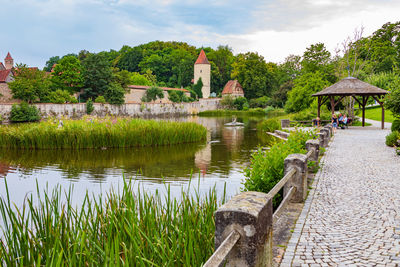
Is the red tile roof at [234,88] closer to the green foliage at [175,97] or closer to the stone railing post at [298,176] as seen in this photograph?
the green foliage at [175,97]

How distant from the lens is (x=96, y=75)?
4694 centimetres

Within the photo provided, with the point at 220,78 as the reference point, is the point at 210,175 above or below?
below

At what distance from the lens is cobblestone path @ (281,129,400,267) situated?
3473mm

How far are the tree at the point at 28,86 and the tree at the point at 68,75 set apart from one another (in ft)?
10.6

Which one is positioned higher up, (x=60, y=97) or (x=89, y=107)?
(x=60, y=97)

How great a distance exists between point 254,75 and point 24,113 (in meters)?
45.8

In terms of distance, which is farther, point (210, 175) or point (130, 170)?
point (130, 170)

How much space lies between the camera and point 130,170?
37.6ft

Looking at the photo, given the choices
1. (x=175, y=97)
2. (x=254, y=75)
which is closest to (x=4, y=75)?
(x=175, y=97)

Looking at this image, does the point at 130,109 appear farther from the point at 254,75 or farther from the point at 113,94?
the point at 254,75

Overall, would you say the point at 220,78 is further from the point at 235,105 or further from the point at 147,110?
the point at 147,110

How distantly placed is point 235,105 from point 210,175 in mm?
56928

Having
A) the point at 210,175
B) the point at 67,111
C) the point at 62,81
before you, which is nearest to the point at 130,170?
the point at 210,175

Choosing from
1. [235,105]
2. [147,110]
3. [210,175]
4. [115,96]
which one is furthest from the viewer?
[235,105]
